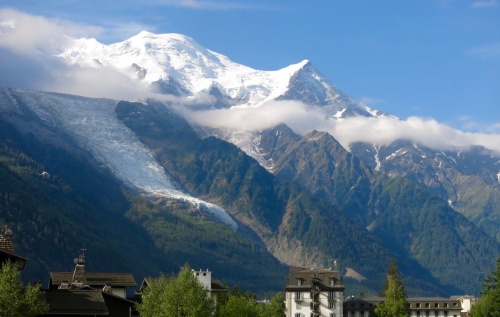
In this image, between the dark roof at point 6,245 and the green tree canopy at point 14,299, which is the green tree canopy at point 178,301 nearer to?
the dark roof at point 6,245

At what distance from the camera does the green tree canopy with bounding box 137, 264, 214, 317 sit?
131125 mm

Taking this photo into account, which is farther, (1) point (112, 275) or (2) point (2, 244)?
(1) point (112, 275)

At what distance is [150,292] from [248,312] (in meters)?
37.7

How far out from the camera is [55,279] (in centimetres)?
14450

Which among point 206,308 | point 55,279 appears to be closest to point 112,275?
point 55,279

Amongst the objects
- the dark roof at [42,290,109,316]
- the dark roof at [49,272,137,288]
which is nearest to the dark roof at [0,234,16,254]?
the dark roof at [42,290,109,316]

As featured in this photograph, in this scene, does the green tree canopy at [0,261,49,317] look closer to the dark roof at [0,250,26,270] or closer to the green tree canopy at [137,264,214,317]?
the dark roof at [0,250,26,270]

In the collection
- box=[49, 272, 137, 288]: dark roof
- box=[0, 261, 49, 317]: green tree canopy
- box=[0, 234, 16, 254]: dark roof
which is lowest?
box=[0, 261, 49, 317]: green tree canopy

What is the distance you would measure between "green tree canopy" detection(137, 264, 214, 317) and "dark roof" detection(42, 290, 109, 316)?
2419 centimetres

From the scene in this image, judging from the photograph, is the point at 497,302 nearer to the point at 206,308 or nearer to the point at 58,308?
the point at 206,308

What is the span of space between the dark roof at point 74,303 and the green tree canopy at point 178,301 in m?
24.2

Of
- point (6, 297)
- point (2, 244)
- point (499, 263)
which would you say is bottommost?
point (6, 297)

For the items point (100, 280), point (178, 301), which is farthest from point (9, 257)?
point (100, 280)

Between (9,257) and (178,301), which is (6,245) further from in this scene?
(178,301)
